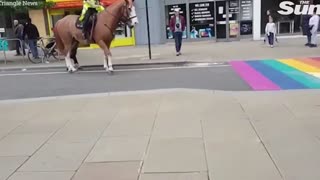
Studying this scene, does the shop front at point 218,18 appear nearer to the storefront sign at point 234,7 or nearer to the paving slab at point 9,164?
the storefront sign at point 234,7

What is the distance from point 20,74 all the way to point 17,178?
11.0 m

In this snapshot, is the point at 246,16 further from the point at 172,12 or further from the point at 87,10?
the point at 87,10

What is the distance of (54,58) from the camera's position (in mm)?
19656

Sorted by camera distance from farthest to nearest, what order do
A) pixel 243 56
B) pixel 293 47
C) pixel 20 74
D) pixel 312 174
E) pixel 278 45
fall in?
1. pixel 278 45
2. pixel 293 47
3. pixel 243 56
4. pixel 20 74
5. pixel 312 174

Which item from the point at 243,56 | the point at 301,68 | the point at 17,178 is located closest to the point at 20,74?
the point at 243,56

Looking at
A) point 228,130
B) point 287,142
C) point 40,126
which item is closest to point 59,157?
point 40,126

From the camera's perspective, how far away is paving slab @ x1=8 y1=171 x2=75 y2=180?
496 centimetres

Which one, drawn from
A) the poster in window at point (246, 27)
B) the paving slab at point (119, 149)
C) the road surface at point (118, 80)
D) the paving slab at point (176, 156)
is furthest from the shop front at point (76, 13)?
the paving slab at point (176, 156)

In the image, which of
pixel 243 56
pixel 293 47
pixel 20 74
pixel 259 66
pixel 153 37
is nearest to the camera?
pixel 259 66

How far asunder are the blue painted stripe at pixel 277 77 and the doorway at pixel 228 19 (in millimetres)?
9682

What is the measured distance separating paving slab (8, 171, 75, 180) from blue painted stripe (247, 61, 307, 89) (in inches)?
249

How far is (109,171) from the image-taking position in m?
5.06

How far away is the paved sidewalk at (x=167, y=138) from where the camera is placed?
5.02 m

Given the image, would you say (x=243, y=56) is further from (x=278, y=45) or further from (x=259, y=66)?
(x=278, y=45)
